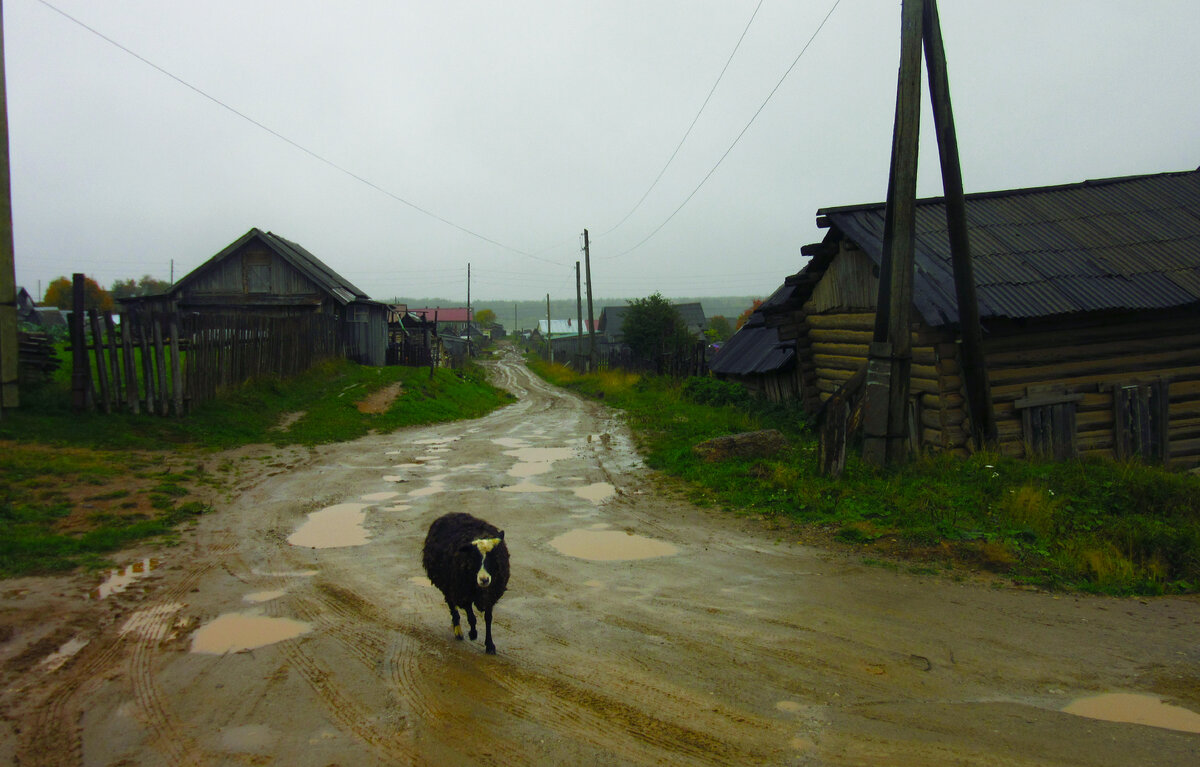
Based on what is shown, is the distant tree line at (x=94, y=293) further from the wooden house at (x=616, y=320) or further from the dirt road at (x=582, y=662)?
the dirt road at (x=582, y=662)

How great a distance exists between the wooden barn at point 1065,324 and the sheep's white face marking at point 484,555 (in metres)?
8.15

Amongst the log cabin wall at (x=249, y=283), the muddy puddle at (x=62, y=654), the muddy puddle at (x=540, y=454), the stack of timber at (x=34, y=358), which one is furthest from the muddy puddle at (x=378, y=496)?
the log cabin wall at (x=249, y=283)

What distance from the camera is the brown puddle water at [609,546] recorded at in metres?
A: 8.12

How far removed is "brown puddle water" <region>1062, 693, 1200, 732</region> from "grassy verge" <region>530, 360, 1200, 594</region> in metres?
2.54

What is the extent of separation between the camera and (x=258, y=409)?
1800cm

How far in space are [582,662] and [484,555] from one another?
3.49 ft

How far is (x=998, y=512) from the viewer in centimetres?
859

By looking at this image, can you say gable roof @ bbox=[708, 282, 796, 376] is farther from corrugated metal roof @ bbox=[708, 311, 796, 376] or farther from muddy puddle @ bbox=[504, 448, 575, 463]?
muddy puddle @ bbox=[504, 448, 575, 463]

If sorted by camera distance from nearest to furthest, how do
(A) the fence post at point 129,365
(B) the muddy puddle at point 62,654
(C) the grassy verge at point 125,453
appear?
(B) the muddy puddle at point 62,654, (C) the grassy verge at point 125,453, (A) the fence post at point 129,365

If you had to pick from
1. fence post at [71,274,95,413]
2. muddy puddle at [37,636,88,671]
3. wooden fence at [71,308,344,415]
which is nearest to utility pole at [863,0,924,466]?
muddy puddle at [37,636,88,671]

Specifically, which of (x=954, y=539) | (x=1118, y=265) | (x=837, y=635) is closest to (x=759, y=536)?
(x=954, y=539)

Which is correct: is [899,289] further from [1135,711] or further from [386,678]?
[386,678]

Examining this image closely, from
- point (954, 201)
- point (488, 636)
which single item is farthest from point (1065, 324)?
point (488, 636)

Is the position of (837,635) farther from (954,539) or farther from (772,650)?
(954,539)
